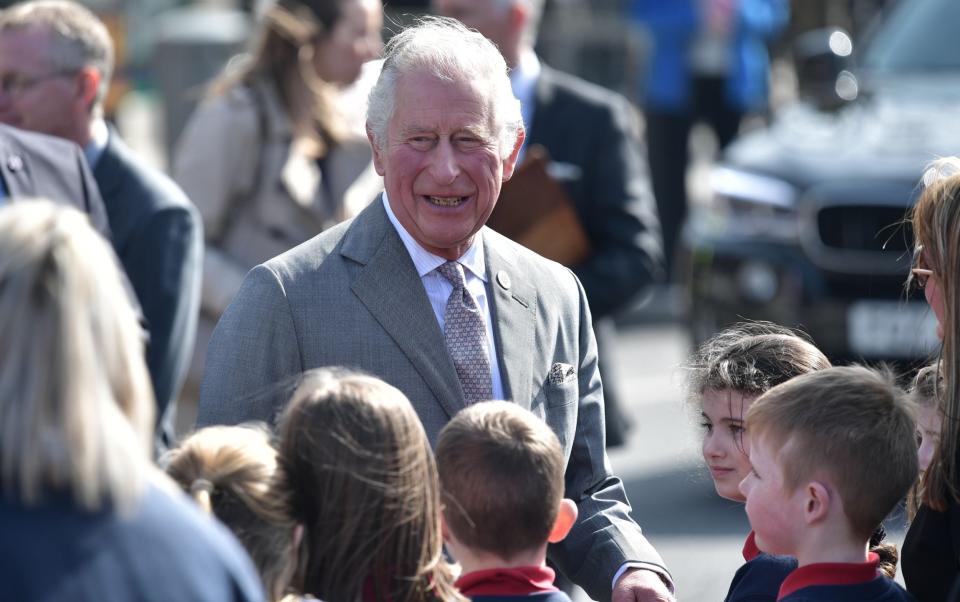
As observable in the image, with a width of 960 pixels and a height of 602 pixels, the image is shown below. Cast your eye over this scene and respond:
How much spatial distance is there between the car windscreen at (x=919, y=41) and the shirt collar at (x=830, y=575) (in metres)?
5.89

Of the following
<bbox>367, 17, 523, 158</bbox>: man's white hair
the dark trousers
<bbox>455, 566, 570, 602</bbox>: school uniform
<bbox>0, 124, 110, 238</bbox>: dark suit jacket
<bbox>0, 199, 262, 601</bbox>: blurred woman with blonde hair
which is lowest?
the dark trousers

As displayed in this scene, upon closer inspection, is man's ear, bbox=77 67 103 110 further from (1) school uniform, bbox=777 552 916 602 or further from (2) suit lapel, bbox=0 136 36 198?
(1) school uniform, bbox=777 552 916 602

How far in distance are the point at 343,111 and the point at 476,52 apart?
2431 millimetres

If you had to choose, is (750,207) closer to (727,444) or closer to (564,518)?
(727,444)

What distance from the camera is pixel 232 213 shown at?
5.64 meters

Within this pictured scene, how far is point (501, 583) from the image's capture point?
A: 2824 mm

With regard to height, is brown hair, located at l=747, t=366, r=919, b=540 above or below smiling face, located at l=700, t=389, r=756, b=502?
above

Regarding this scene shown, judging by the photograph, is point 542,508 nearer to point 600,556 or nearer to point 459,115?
point 600,556

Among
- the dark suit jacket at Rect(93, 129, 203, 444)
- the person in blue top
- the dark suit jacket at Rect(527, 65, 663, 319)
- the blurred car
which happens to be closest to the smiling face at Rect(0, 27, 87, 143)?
the dark suit jacket at Rect(93, 129, 203, 444)

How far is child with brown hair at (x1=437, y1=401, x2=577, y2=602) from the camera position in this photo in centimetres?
282

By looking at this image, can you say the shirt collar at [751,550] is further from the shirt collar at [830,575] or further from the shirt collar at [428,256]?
the shirt collar at [428,256]

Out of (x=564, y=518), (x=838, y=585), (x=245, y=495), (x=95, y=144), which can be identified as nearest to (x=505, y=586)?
(x=564, y=518)

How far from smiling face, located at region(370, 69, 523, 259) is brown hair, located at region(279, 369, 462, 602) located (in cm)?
75

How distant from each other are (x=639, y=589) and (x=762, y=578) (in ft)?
0.95
